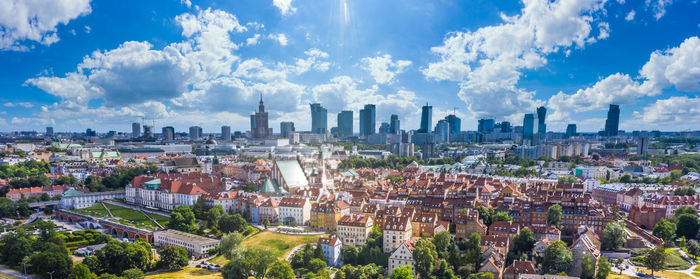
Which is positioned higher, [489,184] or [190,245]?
[489,184]

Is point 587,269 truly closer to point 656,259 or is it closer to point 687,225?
point 656,259

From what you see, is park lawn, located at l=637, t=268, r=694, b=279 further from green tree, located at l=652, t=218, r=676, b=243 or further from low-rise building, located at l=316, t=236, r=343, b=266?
low-rise building, located at l=316, t=236, r=343, b=266

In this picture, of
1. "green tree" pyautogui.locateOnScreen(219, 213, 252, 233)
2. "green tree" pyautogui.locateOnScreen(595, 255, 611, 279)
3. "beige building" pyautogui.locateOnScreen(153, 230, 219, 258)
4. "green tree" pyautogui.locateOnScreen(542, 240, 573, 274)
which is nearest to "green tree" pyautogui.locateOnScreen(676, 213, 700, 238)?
"green tree" pyautogui.locateOnScreen(595, 255, 611, 279)

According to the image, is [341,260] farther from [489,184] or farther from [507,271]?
[489,184]

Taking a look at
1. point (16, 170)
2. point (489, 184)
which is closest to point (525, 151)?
point (489, 184)

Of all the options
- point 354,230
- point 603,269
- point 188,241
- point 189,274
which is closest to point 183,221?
point 188,241

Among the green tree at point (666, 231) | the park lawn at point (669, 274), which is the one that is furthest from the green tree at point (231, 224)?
the green tree at point (666, 231)
